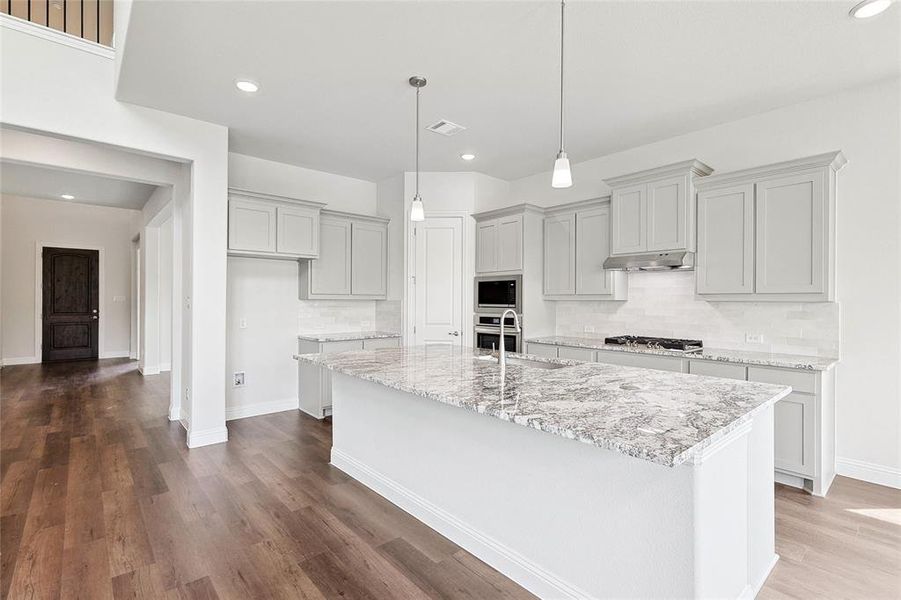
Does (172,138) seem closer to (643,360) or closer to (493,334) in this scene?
(493,334)

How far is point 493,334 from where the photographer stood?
5105 mm

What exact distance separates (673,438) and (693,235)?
9.88ft

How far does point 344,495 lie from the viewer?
3.03m

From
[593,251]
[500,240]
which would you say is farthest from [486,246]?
[593,251]

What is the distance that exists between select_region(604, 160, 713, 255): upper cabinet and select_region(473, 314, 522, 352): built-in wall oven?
4.42 ft

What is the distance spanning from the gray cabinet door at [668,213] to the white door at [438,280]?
219cm

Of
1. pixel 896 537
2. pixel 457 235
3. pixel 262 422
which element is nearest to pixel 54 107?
pixel 262 422

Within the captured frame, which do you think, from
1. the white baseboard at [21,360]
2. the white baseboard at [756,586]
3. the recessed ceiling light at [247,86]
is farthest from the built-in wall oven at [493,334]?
the white baseboard at [21,360]

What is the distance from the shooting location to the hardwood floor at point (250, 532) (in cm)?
211

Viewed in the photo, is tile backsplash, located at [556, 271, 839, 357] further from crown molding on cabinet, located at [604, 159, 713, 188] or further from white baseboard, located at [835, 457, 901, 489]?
crown molding on cabinet, located at [604, 159, 713, 188]

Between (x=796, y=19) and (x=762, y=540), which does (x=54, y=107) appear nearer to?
(x=796, y=19)

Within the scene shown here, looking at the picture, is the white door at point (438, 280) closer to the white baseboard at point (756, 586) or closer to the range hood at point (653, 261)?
the range hood at point (653, 261)

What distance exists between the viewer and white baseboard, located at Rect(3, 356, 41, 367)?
8348mm

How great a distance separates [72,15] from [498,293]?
452cm
